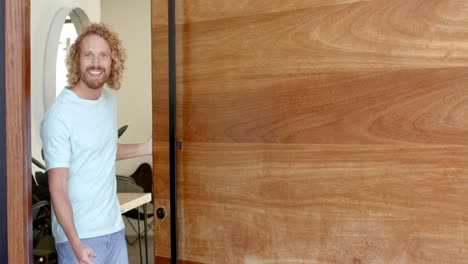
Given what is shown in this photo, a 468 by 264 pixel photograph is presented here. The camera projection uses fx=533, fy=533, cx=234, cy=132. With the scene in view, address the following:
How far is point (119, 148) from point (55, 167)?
17 cm

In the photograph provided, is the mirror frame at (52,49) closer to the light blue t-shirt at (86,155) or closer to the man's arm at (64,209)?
the light blue t-shirt at (86,155)

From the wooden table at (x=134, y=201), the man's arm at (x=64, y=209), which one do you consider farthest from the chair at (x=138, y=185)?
the man's arm at (x=64, y=209)

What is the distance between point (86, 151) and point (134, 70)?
27 centimetres

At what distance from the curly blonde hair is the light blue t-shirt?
31 millimetres

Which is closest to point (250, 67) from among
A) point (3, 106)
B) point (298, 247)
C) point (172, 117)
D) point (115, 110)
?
point (172, 117)

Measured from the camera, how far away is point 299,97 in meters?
1.36

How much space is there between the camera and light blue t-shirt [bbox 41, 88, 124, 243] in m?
1.18

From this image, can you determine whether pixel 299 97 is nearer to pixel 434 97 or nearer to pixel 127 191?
pixel 434 97

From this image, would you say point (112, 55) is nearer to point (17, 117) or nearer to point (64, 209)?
point (17, 117)

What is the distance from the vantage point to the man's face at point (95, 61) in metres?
1.22

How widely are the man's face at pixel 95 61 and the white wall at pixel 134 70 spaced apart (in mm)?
48

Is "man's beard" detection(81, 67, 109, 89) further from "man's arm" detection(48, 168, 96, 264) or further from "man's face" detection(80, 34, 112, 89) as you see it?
"man's arm" detection(48, 168, 96, 264)

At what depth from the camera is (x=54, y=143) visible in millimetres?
1179

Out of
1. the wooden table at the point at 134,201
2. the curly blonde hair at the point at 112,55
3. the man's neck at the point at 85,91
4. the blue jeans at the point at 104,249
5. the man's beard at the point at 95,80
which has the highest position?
the curly blonde hair at the point at 112,55
